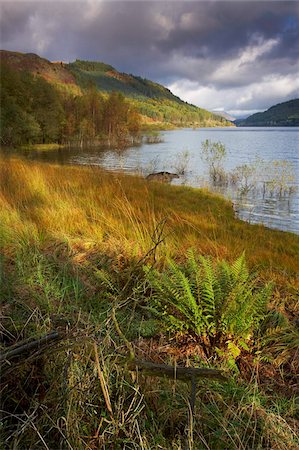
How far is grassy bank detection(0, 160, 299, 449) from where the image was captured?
1286mm

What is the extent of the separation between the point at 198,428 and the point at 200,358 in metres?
0.69

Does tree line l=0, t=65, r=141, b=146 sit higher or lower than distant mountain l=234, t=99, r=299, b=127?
lower

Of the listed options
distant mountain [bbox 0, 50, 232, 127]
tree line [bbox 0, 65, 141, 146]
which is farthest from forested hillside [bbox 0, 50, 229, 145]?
distant mountain [bbox 0, 50, 232, 127]

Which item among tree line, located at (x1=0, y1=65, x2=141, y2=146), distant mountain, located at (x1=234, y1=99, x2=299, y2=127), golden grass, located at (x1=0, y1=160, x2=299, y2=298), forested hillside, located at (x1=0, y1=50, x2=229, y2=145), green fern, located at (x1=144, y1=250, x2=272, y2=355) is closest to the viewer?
green fern, located at (x1=144, y1=250, x2=272, y2=355)

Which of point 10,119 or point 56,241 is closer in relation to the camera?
point 56,241

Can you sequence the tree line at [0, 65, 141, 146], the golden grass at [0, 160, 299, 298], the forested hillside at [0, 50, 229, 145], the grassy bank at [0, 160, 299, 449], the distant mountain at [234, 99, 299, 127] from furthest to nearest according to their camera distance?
the distant mountain at [234, 99, 299, 127]
the forested hillside at [0, 50, 229, 145]
the tree line at [0, 65, 141, 146]
the golden grass at [0, 160, 299, 298]
the grassy bank at [0, 160, 299, 449]

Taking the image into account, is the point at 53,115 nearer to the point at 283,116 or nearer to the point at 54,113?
the point at 54,113

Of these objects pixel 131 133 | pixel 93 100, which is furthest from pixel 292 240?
pixel 93 100

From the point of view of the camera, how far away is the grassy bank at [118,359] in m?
1.29

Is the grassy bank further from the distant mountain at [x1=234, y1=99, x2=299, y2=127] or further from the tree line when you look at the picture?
the distant mountain at [x1=234, y1=99, x2=299, y2=127]

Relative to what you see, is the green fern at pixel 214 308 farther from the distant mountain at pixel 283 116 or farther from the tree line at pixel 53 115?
the distant mountain at pixel 283 116

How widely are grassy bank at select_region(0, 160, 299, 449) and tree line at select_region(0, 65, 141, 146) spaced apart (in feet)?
60.9

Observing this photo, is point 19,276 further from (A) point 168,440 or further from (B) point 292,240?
(B) point 292,240

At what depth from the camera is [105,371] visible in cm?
136
